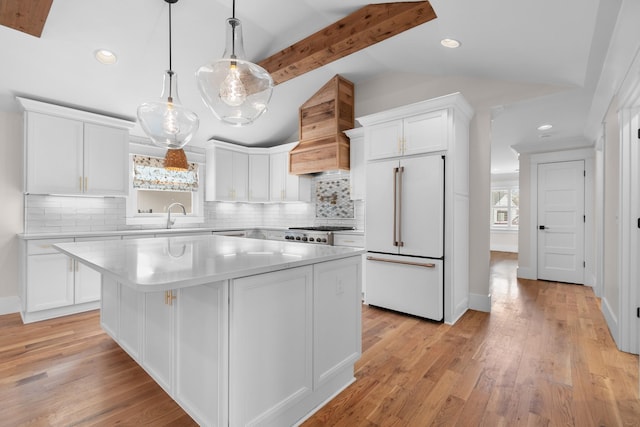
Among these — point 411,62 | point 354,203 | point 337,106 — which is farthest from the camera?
point 354,203

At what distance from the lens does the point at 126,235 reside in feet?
13.0

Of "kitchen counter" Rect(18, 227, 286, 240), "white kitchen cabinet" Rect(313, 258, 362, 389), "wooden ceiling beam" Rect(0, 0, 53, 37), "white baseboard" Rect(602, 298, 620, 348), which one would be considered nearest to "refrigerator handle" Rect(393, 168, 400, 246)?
"white kitchen cabinet" Rect(313, 258, 362, 389)

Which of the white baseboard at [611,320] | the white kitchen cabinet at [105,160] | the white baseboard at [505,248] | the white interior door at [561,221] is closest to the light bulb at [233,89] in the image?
the white kitchen cabinet at [105,160]

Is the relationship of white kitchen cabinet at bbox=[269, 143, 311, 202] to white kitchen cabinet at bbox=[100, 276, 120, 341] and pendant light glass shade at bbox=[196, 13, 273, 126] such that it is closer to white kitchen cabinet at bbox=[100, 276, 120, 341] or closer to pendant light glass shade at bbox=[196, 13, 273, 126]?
white kitchen cabinet at bbox=[100, 276, 120, 341]

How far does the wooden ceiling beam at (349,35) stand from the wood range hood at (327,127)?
0.82 metres

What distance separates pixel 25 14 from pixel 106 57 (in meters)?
0.73

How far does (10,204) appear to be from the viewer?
3629mm

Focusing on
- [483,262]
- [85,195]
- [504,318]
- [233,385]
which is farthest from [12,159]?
[504,318]

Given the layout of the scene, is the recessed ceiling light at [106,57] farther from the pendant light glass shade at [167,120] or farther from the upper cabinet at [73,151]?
the pendant light glass shade at [167,120]

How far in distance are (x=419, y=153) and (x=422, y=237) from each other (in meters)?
0.90

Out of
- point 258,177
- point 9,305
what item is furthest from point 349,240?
point 9,305

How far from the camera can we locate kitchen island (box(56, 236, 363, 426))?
4.64 feet

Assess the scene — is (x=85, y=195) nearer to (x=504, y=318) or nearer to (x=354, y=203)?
(x=354, y=203)

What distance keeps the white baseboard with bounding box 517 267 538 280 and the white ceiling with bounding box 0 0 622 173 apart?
94.4 inches
